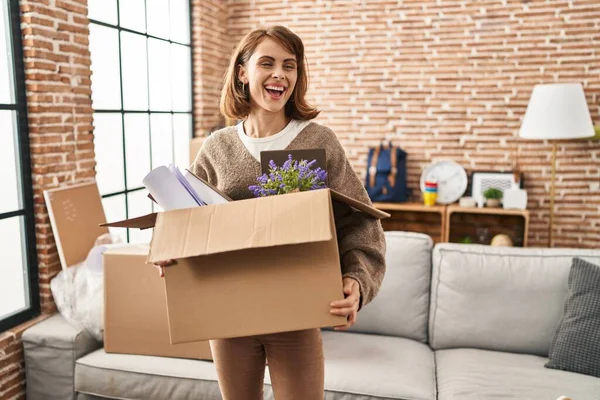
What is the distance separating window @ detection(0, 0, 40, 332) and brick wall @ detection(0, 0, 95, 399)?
0.11 ft

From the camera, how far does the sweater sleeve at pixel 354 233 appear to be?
1361mm

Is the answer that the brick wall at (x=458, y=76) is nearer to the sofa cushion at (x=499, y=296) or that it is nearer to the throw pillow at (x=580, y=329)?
the sofa cushion at (x=499, y=296)

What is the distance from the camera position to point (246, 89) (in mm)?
1548

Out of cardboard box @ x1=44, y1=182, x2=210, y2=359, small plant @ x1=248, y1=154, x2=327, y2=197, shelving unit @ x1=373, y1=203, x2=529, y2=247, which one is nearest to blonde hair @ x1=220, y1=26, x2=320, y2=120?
small plant @ x1=248, y1=154, x2=327, y2=197

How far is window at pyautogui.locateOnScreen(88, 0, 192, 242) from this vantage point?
3332 mm

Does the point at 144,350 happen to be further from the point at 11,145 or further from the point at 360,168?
the point at 360,168

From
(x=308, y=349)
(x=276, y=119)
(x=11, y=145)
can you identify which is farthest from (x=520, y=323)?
(x=11, y=145)

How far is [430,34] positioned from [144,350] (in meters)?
3.52

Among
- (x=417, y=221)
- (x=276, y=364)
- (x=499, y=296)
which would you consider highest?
(x=276, y=364)

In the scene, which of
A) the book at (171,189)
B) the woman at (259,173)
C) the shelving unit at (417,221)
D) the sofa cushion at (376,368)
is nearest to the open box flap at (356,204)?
the woman at (259,173)

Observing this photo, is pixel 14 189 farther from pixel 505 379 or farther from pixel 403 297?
pixel 505 379

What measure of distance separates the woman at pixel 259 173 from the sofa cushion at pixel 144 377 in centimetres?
74

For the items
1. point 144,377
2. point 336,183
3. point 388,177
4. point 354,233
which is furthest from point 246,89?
point 388,177

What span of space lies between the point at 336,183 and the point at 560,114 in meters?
3.19
